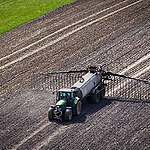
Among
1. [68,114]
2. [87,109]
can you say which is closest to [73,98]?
[68,114]

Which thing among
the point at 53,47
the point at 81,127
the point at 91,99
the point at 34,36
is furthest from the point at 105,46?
the point at 81,127

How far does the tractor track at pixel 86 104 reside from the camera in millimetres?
21797

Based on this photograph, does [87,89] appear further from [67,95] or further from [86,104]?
[67,95]

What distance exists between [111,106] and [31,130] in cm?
521

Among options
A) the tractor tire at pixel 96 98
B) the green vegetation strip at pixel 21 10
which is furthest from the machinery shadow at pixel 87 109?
the green vegetation strip at pixel 21 10

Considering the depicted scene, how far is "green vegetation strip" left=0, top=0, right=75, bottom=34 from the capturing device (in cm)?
4579

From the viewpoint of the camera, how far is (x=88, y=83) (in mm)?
24719

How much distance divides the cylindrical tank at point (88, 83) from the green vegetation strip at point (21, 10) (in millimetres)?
20180

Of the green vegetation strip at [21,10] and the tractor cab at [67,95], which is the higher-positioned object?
the tractor cab at [67,95]

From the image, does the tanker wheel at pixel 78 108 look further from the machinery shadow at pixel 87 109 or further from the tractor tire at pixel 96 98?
the tractor tire at pixel 96 98

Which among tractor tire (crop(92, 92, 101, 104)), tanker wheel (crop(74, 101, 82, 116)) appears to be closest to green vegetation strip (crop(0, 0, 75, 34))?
tractor tire (crop(92, 92, 101, 104))

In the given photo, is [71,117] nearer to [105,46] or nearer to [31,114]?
[31,114]

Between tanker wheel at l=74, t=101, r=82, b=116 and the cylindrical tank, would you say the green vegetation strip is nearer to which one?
the cylindrical tank

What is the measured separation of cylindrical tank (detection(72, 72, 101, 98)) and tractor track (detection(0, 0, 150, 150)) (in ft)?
3.90
